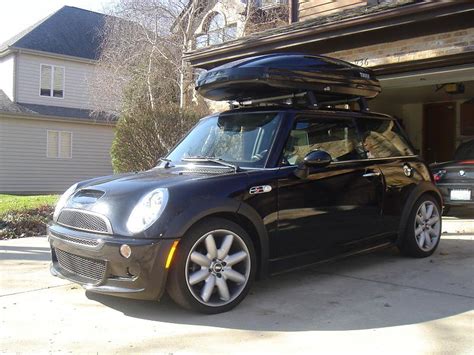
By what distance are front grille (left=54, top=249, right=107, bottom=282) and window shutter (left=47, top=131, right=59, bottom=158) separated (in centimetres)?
1926

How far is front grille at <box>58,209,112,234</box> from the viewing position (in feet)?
13.7

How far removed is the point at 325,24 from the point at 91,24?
65.6 ft

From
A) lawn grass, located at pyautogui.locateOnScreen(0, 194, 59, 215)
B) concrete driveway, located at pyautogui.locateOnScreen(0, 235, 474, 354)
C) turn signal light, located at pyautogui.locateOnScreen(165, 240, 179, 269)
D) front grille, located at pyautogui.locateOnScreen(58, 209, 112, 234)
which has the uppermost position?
front grille, located at pyautogui.locateOnScreen(58, 209, 112, 234)

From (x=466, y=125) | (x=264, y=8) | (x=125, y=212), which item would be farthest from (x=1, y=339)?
(x=466, y=125)

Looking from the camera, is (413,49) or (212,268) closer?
(212,268)

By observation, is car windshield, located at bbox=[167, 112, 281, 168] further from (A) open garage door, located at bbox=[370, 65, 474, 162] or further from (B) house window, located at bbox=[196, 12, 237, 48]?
(B) house window, located at bbox=[196, 12, 237, 48]

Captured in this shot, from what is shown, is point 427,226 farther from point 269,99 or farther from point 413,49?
point 413,49

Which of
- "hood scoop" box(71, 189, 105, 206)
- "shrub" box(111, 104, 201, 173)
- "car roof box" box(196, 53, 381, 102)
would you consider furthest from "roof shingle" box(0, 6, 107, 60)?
"hood scoop" box(71, 189, 105, 206)

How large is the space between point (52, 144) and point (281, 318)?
20.6 meters

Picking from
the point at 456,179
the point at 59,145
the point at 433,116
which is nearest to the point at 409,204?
the point at 456,179

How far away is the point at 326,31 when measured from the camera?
920 centimetres

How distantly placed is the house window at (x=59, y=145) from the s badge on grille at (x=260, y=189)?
1995 centimetres

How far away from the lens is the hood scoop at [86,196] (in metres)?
4.44

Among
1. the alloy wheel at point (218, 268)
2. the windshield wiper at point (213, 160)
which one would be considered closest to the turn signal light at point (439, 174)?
the windshield wiper at point (213, 160)
